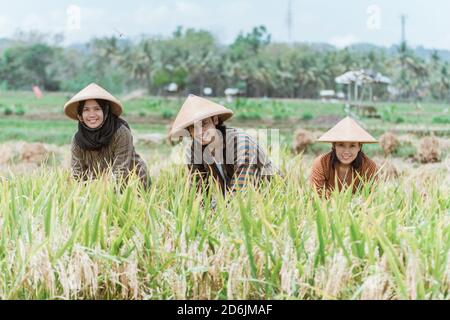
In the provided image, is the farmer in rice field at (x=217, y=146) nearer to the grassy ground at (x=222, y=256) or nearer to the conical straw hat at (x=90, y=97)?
the conical straw hat at (x=90, y=97)

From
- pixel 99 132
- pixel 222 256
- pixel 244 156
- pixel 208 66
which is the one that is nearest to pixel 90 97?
pixel 99 132

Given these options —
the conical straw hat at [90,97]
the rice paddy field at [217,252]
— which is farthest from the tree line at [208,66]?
the rice paddy field at [217,252]

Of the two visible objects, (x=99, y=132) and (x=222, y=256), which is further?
(x=99, y=132)

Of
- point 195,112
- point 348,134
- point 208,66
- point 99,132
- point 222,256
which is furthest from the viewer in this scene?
point 208,66

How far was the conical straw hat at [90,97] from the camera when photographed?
3143 millimetres

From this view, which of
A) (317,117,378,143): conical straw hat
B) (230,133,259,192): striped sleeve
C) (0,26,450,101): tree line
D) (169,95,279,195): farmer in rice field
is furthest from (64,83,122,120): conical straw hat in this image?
(0,26,450,101): tree line

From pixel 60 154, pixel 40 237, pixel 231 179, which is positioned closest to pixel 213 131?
pixel 231 179

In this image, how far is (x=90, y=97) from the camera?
3131mm

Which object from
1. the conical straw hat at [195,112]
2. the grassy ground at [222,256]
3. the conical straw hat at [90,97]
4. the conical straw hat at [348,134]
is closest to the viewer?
the grassy ground at [222,256]

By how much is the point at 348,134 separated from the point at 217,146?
614 millimetres

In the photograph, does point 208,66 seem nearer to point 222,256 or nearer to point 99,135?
point 99,135

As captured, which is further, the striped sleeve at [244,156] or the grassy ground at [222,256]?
the striped sleeve at [244,156]

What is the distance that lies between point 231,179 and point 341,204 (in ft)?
2.70

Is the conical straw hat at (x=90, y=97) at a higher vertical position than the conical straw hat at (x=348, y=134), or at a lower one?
higher
